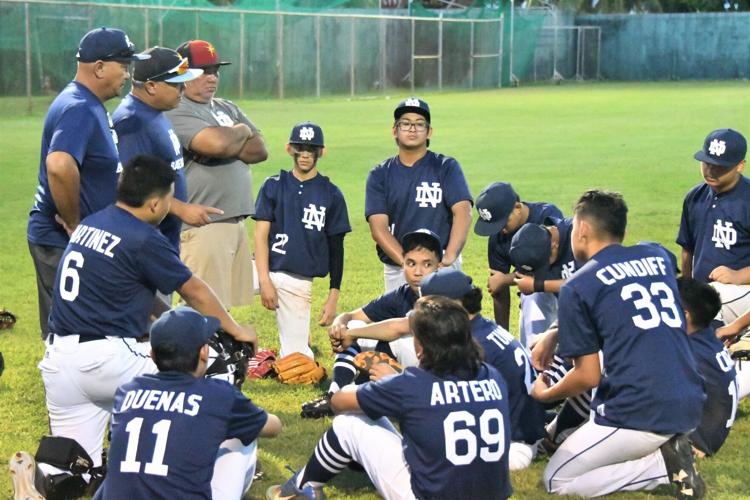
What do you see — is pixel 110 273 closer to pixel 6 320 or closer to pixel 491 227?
pixel 491 227

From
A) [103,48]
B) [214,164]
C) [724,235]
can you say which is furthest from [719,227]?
[103,48]

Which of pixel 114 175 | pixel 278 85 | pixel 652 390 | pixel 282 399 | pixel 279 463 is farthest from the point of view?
pixel 278 85

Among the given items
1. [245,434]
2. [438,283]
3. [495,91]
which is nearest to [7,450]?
[245,434]

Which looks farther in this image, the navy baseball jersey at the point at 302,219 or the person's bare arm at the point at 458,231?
the navy baseball jersey at the point at 302,219

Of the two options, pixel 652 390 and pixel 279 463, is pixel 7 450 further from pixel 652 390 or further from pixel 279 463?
pixel 652 390

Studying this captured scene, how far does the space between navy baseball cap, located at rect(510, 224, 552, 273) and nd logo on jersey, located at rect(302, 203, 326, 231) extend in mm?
1562

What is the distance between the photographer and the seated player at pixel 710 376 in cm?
617

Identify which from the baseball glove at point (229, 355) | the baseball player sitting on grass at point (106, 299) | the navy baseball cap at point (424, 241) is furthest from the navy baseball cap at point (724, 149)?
the baseball player sitting on grass at point (106, 299)

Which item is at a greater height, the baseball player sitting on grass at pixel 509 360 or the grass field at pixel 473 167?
the baseball player sitting on grass at pixel 509 360

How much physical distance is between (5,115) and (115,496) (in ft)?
77.1

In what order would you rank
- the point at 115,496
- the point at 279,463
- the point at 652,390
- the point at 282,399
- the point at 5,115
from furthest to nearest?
1. the point at 5,115
2. the point at 282,399
3. the point at 279,463
4. the point at 652,390
5. the point at 115,496

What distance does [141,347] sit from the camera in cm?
578

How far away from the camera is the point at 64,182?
628 centimetres

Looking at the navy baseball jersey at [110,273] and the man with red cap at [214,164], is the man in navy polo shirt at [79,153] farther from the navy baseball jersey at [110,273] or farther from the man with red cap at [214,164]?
the man with red cap at [214,164]
